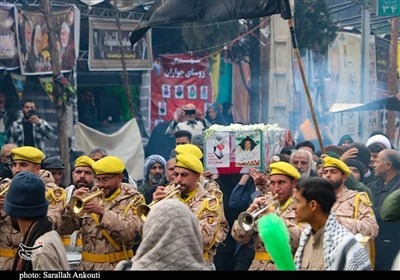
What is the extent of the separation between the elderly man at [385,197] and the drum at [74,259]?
8.36ft

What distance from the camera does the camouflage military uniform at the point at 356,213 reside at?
8.72 metres

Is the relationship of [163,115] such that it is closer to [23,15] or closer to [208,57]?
[208,57]

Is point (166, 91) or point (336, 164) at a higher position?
point (166, 91)

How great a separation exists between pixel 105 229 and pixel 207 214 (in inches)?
33.4

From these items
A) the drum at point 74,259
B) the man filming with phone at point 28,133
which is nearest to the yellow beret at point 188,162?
the drum at point 74,259

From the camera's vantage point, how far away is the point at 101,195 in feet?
30.9

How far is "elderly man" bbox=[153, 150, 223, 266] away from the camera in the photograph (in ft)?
30.3

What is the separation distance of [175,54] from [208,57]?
1.30 meters

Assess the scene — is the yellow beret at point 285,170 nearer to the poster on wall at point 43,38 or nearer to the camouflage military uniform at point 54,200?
the camouflage military uniform at point 54,200

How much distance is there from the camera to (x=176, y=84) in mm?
28375

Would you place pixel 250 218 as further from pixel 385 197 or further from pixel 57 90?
pixel 57 90

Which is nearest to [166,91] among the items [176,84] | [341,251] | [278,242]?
[176,84]

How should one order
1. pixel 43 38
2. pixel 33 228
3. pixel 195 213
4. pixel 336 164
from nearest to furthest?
pixel 33 228 → pixel 195 213 → pixel 336 164 → pixel 43 38

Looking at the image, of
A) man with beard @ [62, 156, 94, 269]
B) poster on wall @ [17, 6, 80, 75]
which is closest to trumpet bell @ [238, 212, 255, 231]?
man with beard @ [62, 156, 94, 269]
